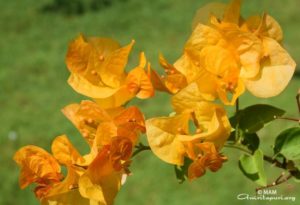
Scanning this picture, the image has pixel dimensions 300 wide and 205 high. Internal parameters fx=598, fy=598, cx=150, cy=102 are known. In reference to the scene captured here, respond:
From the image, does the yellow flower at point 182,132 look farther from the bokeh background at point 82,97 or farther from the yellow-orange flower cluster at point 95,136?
the bokeh background at point 82,97

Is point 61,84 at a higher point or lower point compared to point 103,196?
lower

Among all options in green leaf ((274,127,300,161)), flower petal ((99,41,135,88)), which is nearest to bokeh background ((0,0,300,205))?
green leaf ((274,127,300,161))

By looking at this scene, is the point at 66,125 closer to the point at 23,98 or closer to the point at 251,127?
the point at 23,98

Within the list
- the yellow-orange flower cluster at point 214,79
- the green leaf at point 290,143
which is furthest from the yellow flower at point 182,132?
→ the green leaf at point 290,143

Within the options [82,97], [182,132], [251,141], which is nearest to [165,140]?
[182,132]

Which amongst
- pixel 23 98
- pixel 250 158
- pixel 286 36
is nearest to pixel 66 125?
pixel 23 98

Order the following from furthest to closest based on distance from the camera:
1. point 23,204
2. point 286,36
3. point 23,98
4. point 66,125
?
point 286,36, point 23,98, point 66,125, point 23,204
